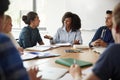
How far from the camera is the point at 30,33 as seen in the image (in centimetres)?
362

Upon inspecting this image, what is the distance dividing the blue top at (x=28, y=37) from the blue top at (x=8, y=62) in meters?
2.69

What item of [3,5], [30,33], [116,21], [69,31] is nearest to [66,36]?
[69,31]

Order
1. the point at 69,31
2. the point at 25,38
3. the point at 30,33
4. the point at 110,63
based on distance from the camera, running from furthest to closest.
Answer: the point at 69,31
the point at 30,33
the point at 25,38
the point at 110,63

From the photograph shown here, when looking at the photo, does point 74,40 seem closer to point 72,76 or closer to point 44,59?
point 44,59

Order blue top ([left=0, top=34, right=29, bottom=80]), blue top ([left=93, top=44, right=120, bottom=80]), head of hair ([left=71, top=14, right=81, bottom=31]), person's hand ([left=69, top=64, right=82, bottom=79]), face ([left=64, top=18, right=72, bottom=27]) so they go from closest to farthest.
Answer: blue top ([left=0, top=34, right=29, bottom=80])
blue top ([left=93, top=44, right=120, bottom=80])
person's hand ([left=69, top=64, right=82, bottom=79])
face ([left=64, top=18, right=72, bottom=27])
head of hair ([left=71, top=14, right=81, bottom=31])

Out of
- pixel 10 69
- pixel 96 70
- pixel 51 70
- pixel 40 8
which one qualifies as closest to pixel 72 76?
pixel 51 70

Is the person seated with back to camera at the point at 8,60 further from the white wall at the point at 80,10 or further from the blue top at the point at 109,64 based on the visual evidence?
the white wall at the point at 80,10

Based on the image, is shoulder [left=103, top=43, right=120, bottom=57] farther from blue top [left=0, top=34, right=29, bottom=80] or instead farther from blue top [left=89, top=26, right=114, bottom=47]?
blue top [left=89, top=26, right=114, bottom=47]

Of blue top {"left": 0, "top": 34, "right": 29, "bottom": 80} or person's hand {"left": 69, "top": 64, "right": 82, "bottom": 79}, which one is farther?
person's hand {"left": 69, "top": 64, "right": 82, "bottom": 79}

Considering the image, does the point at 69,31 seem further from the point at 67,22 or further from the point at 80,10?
the point at 80,10

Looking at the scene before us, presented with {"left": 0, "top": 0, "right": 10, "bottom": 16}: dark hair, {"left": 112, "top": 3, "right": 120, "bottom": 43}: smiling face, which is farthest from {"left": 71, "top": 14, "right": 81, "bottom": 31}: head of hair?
{"left": 0, "top": 0, "right": 10, "bottom": 16}: dark hair

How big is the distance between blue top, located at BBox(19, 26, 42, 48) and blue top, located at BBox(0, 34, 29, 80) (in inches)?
106

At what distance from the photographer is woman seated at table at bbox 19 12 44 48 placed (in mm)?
3506

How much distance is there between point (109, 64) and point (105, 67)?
24 millimetres
